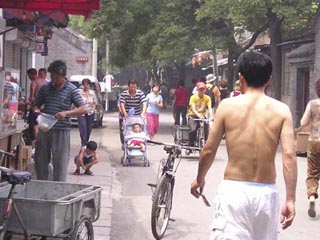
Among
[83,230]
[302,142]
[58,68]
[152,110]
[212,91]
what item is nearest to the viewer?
[83,230]

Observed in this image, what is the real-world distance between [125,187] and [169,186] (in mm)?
3401

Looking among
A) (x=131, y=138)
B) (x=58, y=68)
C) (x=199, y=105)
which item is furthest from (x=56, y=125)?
(x=199, y=105)

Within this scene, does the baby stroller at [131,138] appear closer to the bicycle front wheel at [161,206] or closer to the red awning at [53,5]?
the red awning at [53,5]

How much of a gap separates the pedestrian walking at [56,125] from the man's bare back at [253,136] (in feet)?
10.7

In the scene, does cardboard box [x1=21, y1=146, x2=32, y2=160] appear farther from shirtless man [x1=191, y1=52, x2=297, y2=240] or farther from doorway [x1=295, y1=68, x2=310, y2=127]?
doorway [x1=295, y1=68, x2=310, y2=127]

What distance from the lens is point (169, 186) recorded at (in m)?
7.78

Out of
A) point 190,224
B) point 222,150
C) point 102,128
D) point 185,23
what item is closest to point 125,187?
point 190,224

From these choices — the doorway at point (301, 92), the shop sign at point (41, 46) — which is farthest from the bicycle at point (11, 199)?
the doorway at point (301, 92)

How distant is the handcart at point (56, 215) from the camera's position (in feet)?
17.7

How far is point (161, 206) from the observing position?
24.8 feet

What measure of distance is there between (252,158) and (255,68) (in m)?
0.62

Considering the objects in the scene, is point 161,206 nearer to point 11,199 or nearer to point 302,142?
point 11,199

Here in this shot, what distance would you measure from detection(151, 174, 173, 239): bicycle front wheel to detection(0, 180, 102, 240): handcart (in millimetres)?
1141

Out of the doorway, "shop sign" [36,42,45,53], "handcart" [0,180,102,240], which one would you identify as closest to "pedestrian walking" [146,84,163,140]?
"shop sign" [36,42,45,53]
